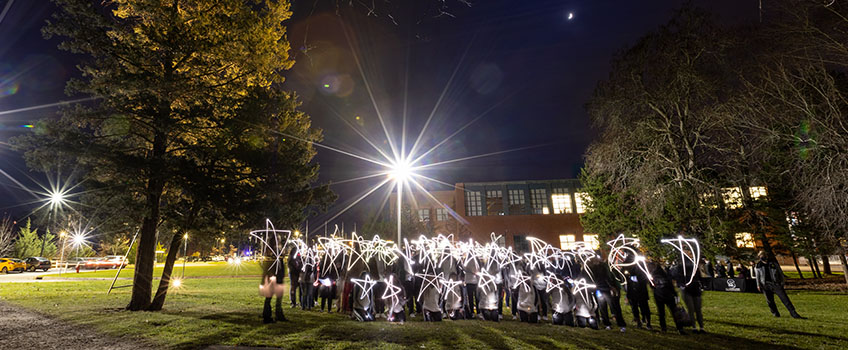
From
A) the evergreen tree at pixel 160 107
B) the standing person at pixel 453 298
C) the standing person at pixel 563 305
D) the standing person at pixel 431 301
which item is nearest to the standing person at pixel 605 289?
the standing person at pixel 563 305

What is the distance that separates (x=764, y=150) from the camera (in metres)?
14.2

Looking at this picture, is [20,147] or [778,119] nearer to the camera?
[20,147]

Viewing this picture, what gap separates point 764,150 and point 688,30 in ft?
25.5

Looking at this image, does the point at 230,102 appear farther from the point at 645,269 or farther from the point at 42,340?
the point at 645,269

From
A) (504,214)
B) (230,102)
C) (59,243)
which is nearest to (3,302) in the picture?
(230,102)

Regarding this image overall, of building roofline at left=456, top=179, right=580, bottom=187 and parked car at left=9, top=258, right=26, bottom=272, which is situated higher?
building roofline at left=456, top=179, right=580, bottom=187

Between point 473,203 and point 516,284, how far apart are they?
140ft

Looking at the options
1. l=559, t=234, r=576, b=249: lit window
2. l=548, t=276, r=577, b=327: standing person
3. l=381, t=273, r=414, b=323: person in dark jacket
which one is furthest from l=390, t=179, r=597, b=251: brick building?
l=381, t=273, r=414, b=323: person in dark jacket

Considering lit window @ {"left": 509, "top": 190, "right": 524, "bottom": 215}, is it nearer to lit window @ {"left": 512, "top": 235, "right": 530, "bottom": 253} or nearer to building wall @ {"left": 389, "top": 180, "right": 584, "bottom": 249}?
building wall @ {"left": 389, "top": 180, "right": 584, "bottom": 249}

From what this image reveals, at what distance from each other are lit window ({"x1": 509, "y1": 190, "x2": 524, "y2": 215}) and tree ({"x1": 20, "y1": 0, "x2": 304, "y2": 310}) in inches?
1736

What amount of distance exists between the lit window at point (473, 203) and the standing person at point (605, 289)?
4296 centimetres

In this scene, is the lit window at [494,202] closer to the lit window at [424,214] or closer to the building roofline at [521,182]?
the building roofline at [521,182]

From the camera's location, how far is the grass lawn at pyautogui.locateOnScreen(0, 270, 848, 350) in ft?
21.8

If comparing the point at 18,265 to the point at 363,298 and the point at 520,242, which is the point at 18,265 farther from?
the point at 520,242
